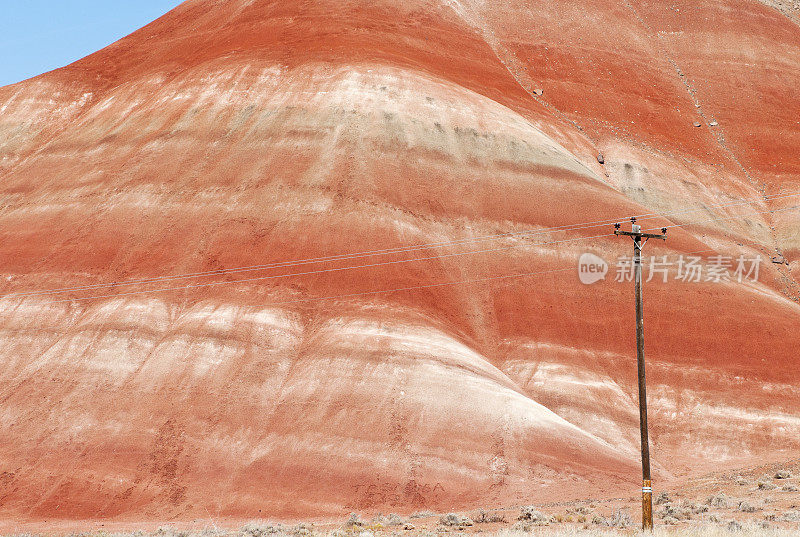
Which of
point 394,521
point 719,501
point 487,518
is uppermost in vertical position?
point 394,521

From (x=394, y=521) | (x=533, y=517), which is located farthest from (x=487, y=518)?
(x=394, y=521)

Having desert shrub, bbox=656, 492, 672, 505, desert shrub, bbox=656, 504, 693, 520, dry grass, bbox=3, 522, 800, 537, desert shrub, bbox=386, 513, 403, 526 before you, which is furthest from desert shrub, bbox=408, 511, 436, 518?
desert shrub, bbox=656, 504, 693, 520

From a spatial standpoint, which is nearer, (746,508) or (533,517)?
(746,508)

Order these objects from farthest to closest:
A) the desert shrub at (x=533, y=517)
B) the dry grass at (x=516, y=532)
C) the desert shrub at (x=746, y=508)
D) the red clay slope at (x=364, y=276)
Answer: the red clay slope at (x=364, y=276), the desert shrub at (x=533, y=517), the desert shrub at (x=746, y=508), the dry grass at (x=516, y=532)

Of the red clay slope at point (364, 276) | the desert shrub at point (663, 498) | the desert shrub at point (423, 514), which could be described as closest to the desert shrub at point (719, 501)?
the desert shrub at point (663, 498)

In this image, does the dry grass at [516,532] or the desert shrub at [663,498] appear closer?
the dry grass at [516,532]

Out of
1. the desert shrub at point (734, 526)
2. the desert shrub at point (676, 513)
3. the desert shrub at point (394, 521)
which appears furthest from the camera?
the desert shrub at point (394, 521)

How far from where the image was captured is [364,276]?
1494 inches

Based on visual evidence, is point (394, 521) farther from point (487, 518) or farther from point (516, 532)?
point (516, 532)


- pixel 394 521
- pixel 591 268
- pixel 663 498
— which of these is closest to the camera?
pixel 394 521

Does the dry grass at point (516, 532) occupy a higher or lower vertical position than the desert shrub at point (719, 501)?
higher

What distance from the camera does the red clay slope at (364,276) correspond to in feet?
104

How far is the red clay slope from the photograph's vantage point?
104 feet

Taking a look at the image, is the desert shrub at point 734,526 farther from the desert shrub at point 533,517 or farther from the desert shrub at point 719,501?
the desert shrub at point 533,517
